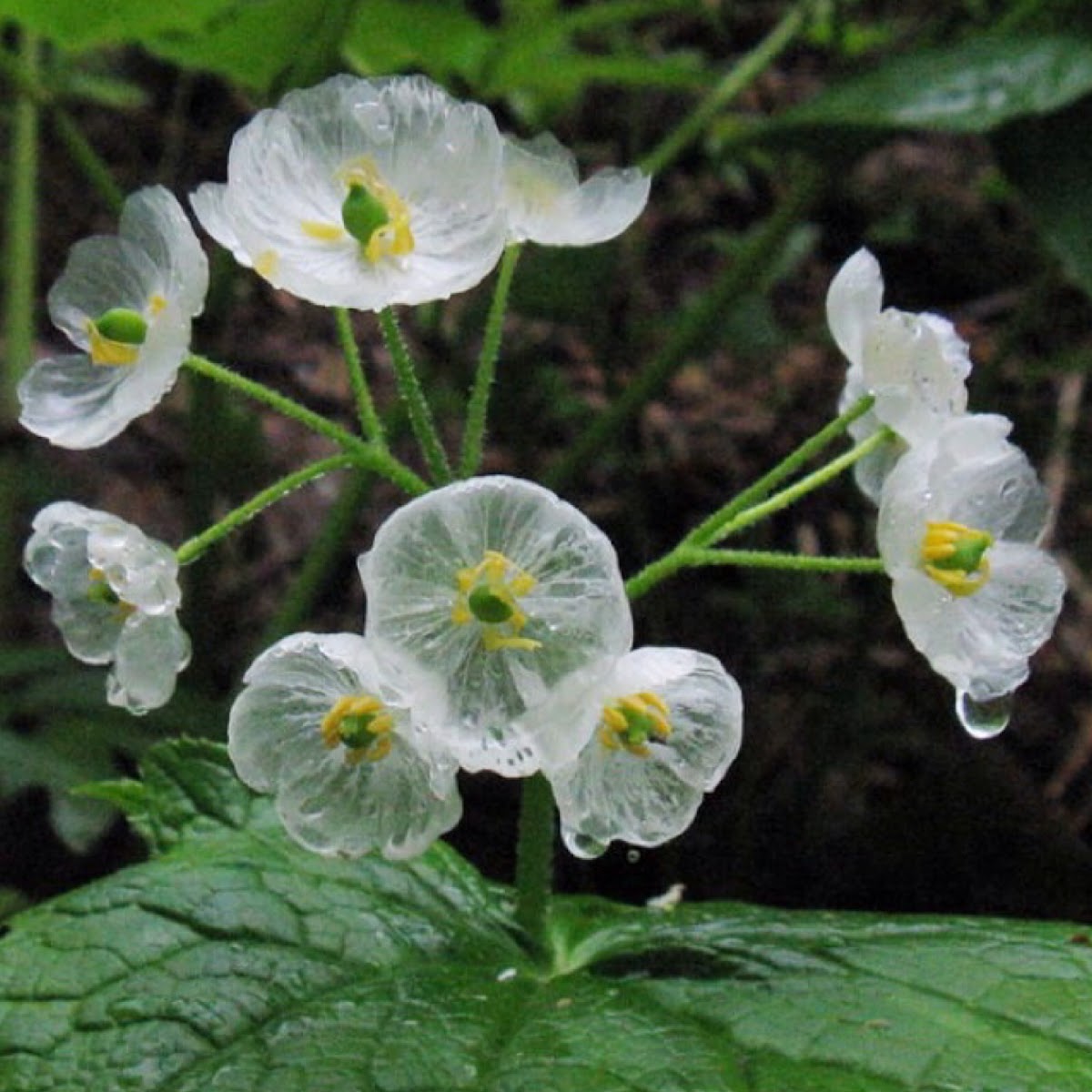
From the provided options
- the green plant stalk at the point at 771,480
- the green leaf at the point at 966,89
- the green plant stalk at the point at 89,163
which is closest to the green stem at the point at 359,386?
the green plant stalk at the point at 771,480

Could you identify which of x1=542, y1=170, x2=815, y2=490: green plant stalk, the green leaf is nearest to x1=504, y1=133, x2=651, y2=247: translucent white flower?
the green leaf

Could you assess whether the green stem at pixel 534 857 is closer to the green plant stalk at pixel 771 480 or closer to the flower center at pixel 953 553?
the green plant stalk at pixel 771 480

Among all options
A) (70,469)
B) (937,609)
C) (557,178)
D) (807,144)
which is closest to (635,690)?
(937,609)

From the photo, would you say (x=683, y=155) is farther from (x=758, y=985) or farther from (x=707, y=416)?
(x=758, y=985)

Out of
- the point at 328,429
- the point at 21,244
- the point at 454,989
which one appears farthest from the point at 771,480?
the point at 21,244

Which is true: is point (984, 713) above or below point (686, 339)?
below

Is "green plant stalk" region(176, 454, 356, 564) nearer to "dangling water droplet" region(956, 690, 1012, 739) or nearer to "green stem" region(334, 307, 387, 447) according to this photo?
"green stem" region(334, 307, 387, 447)

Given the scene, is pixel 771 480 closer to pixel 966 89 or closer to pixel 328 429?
pixel 328 429
